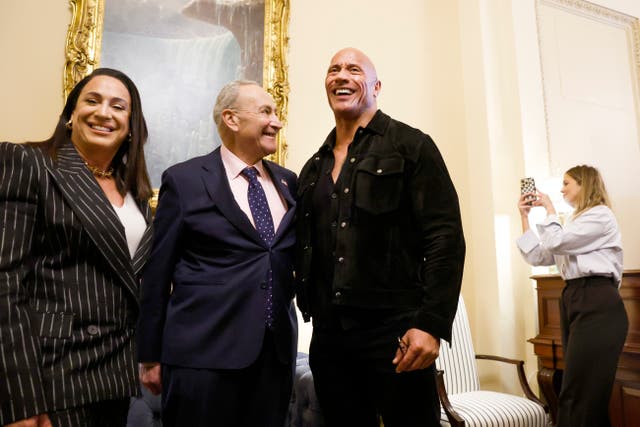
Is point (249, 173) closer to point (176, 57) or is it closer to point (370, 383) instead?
point (370, 383)

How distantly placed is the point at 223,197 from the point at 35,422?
32.1 inches

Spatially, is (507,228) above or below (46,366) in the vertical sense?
above

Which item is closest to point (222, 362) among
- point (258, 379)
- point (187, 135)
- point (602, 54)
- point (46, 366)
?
point (258, 379)

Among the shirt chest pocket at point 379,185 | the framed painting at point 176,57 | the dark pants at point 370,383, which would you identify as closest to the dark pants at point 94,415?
the dark pants at point 370,383

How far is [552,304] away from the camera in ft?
11.5

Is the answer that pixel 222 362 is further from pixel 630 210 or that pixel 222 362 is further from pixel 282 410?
pixel 630 210

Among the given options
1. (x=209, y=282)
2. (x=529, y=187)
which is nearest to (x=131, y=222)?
(x=209, y=282)

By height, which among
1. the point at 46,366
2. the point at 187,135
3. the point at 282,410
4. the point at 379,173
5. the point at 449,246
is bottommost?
the point at 282,410

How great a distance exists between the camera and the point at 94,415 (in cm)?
121

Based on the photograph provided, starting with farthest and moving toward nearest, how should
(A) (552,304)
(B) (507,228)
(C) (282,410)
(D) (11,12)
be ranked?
(B) (507,228) < (A) (552,304) < (D) (11,12) < (C) (282,410)

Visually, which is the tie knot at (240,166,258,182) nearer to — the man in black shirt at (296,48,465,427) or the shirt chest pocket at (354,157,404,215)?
the man in black shirt at (296,48,465,427)

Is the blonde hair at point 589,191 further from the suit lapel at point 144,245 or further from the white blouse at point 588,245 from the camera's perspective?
the suit lapel at point 144,245

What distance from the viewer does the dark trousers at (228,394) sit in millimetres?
1484

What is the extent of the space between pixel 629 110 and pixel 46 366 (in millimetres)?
5460
